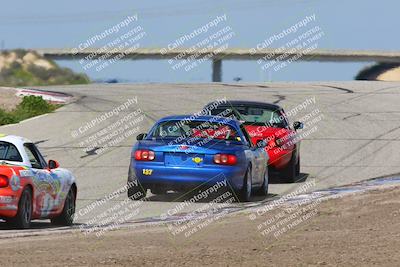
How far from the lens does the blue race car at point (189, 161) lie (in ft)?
57.0

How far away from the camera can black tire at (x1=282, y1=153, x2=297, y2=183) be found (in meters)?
21.5

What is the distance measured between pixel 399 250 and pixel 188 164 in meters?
7.37

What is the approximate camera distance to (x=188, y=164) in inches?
685

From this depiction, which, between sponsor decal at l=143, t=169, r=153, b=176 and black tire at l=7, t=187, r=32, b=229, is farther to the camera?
sponsor decal at l=143, t=169, r=153, b=176

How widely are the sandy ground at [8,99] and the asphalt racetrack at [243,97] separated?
1915 mm

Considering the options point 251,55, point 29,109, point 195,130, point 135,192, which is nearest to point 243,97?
point 29,109

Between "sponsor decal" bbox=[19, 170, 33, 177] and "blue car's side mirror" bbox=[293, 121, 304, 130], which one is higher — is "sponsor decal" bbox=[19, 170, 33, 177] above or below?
above

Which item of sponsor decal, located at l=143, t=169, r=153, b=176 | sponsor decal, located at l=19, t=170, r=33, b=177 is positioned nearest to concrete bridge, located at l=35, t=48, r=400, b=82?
sponsor decal, located at l=143, t=169, r=153, b=176

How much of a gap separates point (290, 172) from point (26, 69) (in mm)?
25592

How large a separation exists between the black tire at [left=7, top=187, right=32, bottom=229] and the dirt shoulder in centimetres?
122

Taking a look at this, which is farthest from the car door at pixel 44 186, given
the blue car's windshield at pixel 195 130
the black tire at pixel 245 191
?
the black tire at pixel 245 191

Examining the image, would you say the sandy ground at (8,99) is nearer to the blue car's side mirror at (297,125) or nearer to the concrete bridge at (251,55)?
the blue car's side mirror at (297,125)

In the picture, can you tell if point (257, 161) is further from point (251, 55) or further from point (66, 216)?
point (251, 55)

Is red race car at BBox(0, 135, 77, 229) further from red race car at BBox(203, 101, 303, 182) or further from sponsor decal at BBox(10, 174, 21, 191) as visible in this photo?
red race car at BBox(203, 101, 303, 182)
